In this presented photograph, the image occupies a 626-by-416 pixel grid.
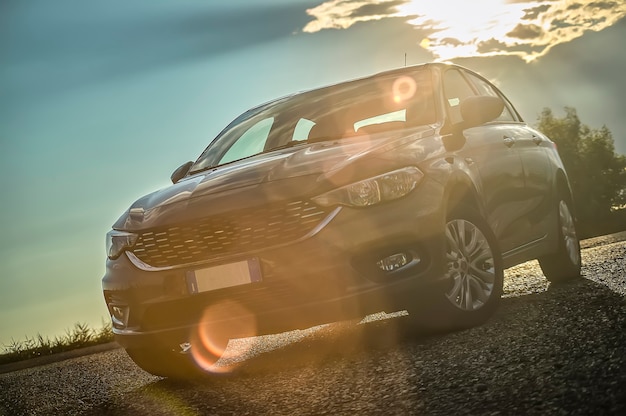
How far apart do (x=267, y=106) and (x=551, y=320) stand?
10.3 feet

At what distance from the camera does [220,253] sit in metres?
5.47

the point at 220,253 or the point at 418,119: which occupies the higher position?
the point at 418,119

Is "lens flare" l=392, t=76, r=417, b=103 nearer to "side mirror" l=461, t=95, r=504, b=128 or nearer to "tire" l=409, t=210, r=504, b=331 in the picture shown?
"side mirror" l=461, t=95, r=504, b=128

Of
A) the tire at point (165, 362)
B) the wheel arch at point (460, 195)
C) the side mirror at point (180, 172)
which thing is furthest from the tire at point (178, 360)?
the wheel arch at point (460, 195)

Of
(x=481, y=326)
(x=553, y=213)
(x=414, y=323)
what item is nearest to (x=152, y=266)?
(x=414, y=323)

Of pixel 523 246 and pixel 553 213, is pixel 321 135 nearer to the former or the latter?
pixel 523 246

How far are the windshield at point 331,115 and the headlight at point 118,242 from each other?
1249 mm

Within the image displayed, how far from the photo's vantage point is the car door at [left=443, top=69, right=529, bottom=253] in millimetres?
6678

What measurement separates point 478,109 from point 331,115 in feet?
3.63

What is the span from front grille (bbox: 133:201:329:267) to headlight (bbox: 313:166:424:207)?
0.31 ft

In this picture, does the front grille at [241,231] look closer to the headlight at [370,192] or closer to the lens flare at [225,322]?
the headlight at [370,192]

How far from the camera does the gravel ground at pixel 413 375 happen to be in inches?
157

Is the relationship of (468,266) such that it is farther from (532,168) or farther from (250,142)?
(250,142)

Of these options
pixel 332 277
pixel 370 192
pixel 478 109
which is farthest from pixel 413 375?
pixel 478 109
